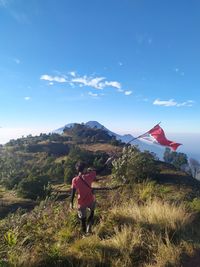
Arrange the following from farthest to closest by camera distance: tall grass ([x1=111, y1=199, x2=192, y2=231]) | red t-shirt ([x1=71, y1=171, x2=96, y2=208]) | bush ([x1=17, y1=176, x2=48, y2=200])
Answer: bush ([x1=17, y1=176, x2=48, y2=200]), red t-shirt ([x1=71, y1=171, x2=96, y2=208]), tall grass ([x1=111, y1=199, x2=192, y2=231])

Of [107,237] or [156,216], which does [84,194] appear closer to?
[107,237]

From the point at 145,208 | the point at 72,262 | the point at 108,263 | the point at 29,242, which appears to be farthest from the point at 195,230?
the point at 29,242

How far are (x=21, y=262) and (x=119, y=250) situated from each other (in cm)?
200

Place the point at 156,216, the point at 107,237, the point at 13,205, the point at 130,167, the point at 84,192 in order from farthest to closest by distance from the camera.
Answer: the point at 130,167, the point at 13,205, the point at 84,192, the point at 156,216, the point at 107,237

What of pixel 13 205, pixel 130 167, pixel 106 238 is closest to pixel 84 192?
pixel 106 238

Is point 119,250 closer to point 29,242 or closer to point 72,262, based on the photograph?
point 72,262

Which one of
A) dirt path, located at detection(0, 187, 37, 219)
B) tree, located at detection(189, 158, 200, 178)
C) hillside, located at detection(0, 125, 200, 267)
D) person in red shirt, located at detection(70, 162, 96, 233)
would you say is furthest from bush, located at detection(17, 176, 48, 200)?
tree, located at detection(189, 158, 200, 178)

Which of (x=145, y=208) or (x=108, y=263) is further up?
(x=145, y=208)

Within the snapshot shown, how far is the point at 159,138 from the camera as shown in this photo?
24.9 ft

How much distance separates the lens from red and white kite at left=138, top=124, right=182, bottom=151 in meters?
7.39

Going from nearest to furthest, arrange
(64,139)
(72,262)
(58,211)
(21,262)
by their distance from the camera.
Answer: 1. (21,262)
2. (72,262)
3. (58,211)
4. (64,139)

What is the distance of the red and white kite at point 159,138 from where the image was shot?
739cm

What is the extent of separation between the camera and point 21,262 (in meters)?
5.66

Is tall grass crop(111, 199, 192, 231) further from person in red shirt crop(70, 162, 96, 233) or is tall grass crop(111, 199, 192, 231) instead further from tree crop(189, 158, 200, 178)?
tree crop(189, 158, 200, 178)
